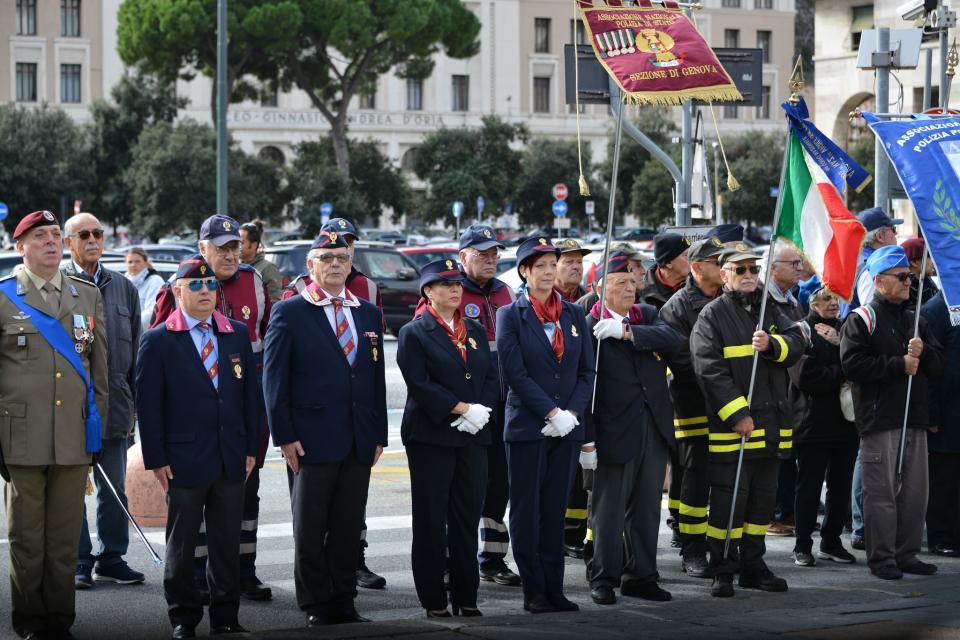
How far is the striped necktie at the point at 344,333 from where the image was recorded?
741 cm

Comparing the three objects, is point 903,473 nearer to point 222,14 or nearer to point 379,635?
point 379,635

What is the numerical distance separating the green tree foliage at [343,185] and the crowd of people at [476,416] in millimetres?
45866

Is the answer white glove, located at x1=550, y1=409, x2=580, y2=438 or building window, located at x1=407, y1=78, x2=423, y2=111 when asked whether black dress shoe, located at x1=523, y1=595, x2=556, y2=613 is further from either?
building window, located at x1=407, y1=78, x2=423, y2=111

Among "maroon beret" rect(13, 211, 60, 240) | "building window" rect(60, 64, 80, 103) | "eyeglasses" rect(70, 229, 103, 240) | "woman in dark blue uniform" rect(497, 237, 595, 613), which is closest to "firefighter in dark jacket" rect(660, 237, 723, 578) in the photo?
"woman in dark blue uniform" rect(497, 237, 595, 613)

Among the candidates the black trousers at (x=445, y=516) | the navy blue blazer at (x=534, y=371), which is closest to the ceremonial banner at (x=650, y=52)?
the navy blue blazer at (x=534, y=371)

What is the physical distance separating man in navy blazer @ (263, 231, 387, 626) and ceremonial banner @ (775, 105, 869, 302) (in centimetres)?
281

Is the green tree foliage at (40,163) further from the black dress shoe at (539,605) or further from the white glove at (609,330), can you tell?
the black dress shoe at (539,605)

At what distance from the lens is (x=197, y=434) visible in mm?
7078

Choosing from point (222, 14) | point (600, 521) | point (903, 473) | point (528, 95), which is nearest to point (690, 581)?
point (600, 521)

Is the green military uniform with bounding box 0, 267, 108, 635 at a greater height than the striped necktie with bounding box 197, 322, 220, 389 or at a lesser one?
lesser

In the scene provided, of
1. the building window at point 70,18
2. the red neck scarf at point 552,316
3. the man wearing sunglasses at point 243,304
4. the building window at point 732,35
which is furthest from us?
the building window at point 732,35

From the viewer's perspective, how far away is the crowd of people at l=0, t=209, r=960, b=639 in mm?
7066

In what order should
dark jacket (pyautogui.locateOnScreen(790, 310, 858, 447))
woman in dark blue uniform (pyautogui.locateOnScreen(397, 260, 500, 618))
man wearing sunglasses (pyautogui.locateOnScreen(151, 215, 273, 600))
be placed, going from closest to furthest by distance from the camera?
woman in dark blue uniform (pyautogui.locateOnScreen(397, 260, 500, 618)) < man wearing sunglasses (pyautogui.locateOnScreen(151, 215, 273, 600)) < dark jacket (pyautogui.locateOnScreen(790, 310, 858, 447))

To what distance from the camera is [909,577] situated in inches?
343
